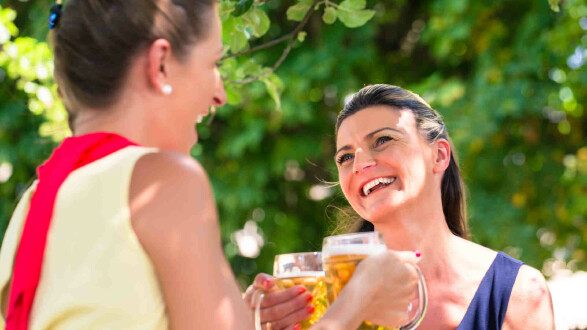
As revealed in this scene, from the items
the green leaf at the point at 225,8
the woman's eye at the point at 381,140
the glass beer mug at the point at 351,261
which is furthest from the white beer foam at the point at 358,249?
the green leaf at the point at 225,8

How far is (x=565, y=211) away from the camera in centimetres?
691

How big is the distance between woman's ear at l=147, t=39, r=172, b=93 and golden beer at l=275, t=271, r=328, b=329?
0.67 metres

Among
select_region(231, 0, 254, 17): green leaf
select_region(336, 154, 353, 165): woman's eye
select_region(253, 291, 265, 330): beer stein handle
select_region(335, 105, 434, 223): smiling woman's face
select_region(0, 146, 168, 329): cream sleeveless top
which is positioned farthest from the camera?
select_region(336, 154, 353, 165): woman's eye

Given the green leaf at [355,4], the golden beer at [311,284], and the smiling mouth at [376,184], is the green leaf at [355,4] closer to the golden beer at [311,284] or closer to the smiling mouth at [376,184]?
the smiling mouth at [376,184]

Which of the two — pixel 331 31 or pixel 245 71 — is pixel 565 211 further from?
pixel 245 71

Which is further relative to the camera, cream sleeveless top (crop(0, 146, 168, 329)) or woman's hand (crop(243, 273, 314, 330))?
woman's hand (crop(243, 273, 314, 330))

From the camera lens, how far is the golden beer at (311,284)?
71.2 inches

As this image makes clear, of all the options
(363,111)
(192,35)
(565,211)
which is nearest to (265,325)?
(192,35)

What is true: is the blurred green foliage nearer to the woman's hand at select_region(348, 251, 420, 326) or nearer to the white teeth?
the white teeth

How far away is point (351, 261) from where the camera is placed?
155 cm

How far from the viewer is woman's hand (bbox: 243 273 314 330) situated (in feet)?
5.97

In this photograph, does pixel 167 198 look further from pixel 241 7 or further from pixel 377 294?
pixel 241 7

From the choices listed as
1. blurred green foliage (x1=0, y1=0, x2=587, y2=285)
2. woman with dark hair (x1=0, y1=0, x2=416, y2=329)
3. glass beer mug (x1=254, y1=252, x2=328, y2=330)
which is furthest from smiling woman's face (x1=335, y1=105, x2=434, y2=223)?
blurred green foliage (x1=0, y1=0, x2=587, y2=285)

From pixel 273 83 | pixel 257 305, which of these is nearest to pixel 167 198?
pixel 257 305
